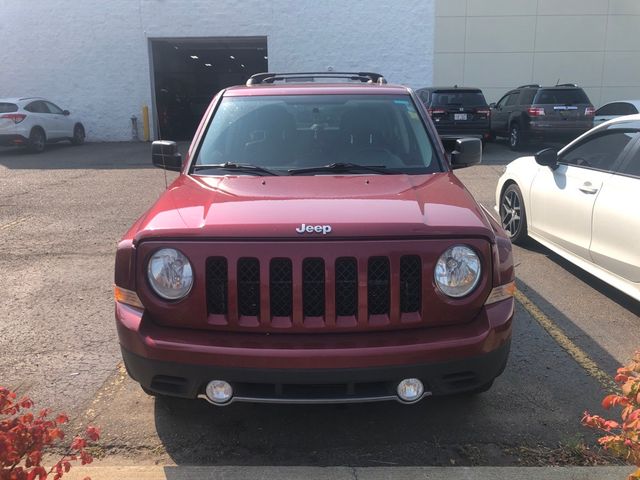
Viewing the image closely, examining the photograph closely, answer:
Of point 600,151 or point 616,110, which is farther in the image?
point 616,110

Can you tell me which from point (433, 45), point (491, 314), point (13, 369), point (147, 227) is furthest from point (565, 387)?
point (433, 45)

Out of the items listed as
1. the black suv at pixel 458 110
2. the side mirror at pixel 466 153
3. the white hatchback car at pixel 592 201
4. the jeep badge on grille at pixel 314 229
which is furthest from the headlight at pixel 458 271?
Answer: the black suv at pixel 458 110

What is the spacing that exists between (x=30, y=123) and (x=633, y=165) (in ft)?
55.3

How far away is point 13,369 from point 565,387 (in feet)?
12.1

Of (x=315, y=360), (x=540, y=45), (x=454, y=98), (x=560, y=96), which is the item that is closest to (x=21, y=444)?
(x=315, y=360)

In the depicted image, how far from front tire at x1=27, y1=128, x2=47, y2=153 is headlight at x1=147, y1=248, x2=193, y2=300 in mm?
16564

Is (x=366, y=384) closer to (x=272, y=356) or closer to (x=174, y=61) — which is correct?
(x=272, y=356)

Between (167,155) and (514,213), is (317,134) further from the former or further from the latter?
(514,213)

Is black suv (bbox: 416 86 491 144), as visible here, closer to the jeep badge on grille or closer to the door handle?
the door handle

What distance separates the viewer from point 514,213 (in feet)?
22.2

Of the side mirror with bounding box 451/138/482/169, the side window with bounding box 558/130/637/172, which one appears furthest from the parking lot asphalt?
the side mirror with bounding box 451/138/482/169

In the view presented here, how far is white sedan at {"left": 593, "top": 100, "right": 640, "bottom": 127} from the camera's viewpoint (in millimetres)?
14577

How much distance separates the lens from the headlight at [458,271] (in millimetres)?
2797

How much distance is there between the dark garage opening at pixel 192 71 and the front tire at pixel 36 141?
352cm
